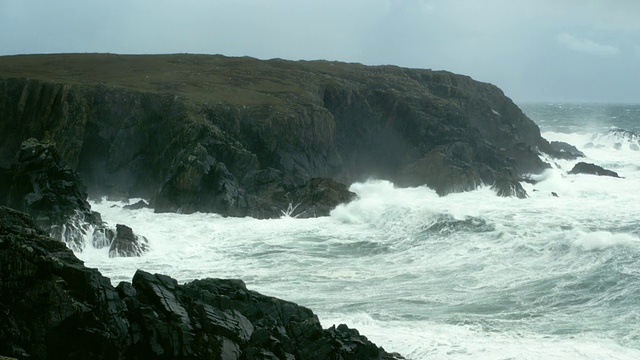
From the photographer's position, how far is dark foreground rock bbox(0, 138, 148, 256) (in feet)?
113

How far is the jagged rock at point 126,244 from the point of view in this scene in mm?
33844

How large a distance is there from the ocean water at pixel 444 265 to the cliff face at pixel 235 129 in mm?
2822

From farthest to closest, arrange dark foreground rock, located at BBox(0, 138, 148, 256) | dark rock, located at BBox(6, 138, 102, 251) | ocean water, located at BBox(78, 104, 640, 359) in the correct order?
1. dark rock, located at BBox(6, 138, 102, 251)
2. dark foreground rock, located at BBox(0, 138, 148, 256)
3. ocean water, located at BBox(78, 104, 640, 359)

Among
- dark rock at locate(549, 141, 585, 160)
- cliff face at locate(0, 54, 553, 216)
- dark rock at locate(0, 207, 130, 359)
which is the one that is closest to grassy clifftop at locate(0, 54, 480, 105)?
cliff face at locate(0, 54, 553, 216)

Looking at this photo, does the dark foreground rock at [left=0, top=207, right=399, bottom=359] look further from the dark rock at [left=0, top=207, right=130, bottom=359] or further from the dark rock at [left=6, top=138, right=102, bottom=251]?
the dark rock at [left=6, top=138, right=102, bottom=251]

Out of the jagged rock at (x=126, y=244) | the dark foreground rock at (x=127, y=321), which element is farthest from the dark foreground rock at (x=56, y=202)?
the dark foreground rock at (x=127, y=321)

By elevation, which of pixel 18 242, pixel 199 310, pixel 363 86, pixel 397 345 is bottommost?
pixel 397 345

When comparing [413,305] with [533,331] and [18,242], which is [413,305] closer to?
[533,331]

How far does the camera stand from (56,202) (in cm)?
3581

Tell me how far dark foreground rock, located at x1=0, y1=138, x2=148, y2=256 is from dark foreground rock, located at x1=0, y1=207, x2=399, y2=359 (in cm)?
1546

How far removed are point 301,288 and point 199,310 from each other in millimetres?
10651

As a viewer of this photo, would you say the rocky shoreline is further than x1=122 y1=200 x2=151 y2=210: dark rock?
No

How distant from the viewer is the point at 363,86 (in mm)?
69438

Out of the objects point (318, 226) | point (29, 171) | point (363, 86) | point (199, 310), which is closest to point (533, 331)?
point (199, 310)
